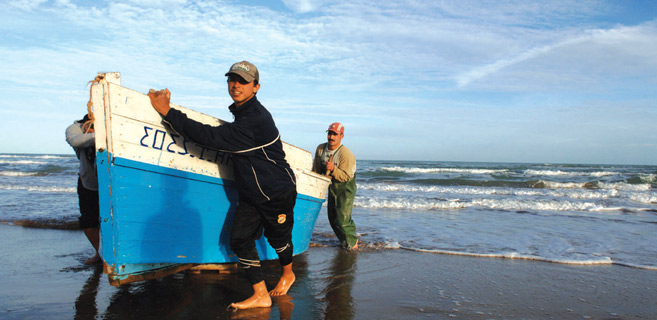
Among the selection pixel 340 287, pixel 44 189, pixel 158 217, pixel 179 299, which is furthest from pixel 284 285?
pixel 44 189

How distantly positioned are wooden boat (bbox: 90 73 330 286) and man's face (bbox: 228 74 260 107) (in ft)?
1.39

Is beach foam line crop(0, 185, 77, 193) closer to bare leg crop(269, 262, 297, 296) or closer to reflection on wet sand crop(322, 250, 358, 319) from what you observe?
reflection on wet sand crop(322, 250, 358, 319)

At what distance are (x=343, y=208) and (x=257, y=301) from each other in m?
2.57

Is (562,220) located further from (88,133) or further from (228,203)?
(88,133)

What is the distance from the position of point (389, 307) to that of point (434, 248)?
2979mm

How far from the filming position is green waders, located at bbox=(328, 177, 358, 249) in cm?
595

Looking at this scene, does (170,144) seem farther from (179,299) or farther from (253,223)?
(179,299)

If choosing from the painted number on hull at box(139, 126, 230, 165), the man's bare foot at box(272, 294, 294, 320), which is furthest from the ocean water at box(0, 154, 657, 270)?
the painted number on hull at box(139, 126, 230, 165)

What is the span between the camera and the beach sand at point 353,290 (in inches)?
145

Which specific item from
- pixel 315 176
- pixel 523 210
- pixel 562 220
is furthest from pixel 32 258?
pixel 523 210

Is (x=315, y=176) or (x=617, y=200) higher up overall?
(x=315, y=176)

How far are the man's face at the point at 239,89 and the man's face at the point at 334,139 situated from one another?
232 centimetres

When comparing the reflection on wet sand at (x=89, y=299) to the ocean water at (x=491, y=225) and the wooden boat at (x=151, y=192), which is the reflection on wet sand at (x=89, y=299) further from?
the ocean water at (x=491, y=225)

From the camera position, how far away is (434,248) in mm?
6672
